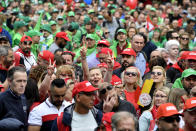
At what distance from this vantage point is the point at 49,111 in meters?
5.30

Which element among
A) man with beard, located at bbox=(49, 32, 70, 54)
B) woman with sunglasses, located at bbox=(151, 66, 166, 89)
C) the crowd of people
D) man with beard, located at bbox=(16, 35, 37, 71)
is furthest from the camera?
man with beard, located at bbox=(49, 32, 70, 54)

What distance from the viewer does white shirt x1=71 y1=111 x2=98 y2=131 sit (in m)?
4.66

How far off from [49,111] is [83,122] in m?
0.77

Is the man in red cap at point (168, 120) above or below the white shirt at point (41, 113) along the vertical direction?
above

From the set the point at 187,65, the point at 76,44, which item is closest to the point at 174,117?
the point at 187,65

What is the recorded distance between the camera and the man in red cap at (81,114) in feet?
15.3

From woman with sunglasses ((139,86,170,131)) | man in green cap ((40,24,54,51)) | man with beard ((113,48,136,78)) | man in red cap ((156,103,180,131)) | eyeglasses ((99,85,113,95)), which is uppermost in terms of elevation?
man in green cap ((40,24,54,51))

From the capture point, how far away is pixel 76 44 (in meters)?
11.5

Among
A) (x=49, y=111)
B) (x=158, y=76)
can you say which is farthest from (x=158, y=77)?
(x=49, y=111)

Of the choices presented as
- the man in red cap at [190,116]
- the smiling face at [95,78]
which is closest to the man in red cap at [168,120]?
the man in red cap at [190,116]

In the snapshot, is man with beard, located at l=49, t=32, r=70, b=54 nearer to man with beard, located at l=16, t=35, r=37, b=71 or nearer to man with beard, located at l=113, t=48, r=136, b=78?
man with beard, located at l=16, t=35, r=37, b=71

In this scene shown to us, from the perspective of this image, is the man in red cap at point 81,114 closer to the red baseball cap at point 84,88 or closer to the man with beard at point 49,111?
the red baseball cap at point 84,88

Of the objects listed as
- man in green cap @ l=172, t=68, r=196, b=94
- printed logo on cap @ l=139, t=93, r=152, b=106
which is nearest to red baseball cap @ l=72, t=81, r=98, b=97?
printed logo on cap @ l=139, t=93, r=152, b=106

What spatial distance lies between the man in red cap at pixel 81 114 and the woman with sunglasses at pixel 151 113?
974mm
